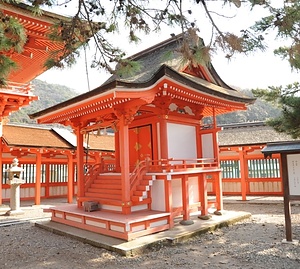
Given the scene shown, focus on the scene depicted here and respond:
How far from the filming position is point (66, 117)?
884cm

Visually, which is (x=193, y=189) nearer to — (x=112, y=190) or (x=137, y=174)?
(x=137, y=174)

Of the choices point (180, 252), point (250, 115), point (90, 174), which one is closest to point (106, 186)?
point (90, 174)

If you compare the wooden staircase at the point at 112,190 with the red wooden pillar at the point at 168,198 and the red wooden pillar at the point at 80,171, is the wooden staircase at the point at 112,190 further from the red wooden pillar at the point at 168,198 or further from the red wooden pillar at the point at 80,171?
the red wooden pillar at the point at 168,198

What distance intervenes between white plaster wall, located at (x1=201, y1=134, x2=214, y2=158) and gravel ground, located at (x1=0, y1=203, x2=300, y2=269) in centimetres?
237

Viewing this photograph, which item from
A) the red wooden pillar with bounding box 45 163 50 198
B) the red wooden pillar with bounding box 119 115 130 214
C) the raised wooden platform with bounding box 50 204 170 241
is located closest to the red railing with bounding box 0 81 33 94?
the red wooden pillar with bounding box 45 163 50 198

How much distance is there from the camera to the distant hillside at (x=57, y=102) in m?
51.4

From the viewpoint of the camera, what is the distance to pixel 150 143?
8477mm

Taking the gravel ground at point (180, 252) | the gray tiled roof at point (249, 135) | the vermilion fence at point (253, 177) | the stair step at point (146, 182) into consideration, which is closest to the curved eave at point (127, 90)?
the stair step at point (146, 182)

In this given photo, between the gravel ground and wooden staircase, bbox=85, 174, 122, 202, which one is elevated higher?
wooden staircase, bbox=85, 174, 122, 202

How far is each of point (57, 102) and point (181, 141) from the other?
2517 inches

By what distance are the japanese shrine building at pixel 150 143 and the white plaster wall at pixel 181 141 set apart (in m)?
0.03

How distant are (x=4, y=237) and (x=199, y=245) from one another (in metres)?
5.23

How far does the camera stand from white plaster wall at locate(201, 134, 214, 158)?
29.7 feet

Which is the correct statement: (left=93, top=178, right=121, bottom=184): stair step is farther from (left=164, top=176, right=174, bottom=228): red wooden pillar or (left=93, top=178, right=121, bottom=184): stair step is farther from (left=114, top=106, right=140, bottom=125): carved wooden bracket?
(left=114, top=106, right=140, bottom=125): carved wooden bracket
